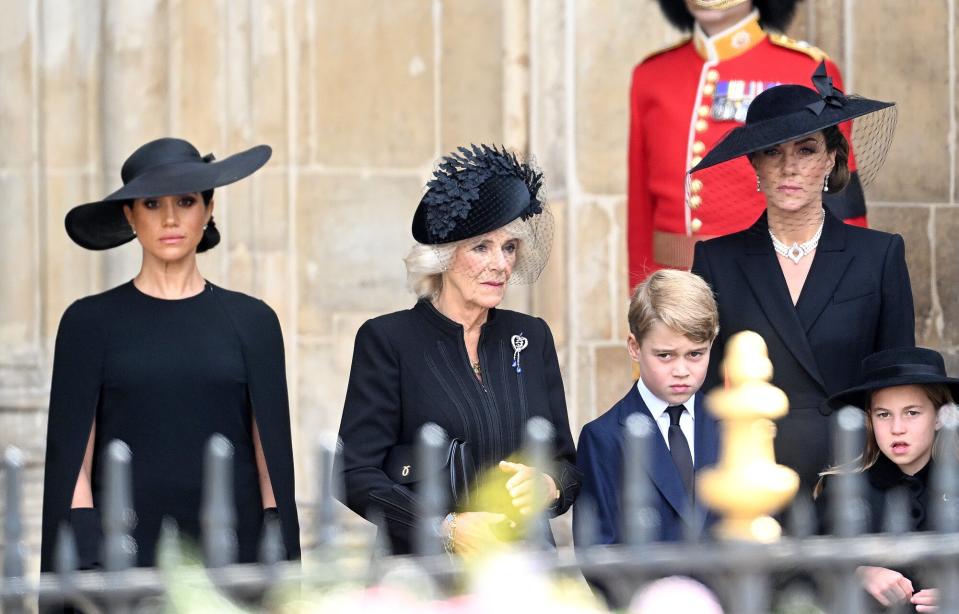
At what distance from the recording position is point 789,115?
4.29 metres

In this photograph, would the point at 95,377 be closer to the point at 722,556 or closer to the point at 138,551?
the point at 138,551

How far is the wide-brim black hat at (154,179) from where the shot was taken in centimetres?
427

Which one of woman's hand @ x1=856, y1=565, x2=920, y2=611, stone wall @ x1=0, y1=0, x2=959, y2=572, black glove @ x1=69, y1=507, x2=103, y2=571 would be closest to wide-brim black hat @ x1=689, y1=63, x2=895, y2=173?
woman's hand @ x1=856, y1=565, x2=920, y2=611

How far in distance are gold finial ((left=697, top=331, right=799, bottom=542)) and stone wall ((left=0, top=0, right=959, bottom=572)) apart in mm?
3314

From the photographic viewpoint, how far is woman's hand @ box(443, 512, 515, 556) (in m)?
3.69

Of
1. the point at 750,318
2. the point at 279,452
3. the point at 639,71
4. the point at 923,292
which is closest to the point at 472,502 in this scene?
the point at 279,452

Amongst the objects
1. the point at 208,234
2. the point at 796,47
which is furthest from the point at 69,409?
the point at 796,47

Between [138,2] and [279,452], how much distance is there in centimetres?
262

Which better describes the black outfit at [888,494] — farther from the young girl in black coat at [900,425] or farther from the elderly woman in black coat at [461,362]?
the elderly woman in black coat at [461,362]

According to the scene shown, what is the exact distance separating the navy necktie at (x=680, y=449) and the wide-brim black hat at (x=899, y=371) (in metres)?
0.33

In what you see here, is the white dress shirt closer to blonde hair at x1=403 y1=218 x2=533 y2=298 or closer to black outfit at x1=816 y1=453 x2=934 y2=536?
black outfit at x1=816 y1=453 x2=934 y2=536

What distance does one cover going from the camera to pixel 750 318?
428 cm

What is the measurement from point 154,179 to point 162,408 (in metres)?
0.54

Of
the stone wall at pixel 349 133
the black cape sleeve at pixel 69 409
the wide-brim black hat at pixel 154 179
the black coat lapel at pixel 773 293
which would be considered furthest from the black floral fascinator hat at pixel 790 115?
the stone wall at pixel 349 133
